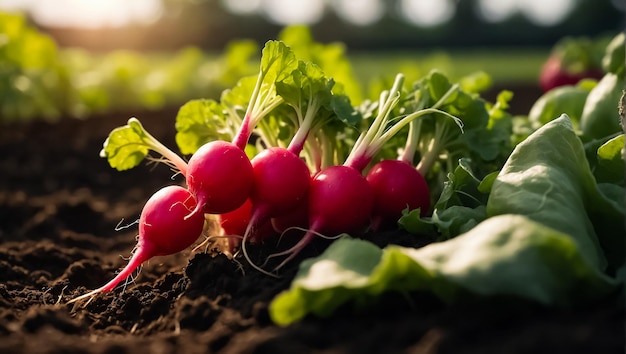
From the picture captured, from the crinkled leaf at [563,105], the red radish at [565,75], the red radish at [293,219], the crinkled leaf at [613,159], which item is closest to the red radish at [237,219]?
the red radish at [293,219]

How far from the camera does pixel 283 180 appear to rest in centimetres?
276

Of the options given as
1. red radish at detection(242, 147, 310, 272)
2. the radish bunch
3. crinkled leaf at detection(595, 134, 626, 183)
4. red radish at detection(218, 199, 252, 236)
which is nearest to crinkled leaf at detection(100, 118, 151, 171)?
the radish bunch

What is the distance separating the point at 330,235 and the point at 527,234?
1043 millimetres

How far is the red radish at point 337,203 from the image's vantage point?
2756mm

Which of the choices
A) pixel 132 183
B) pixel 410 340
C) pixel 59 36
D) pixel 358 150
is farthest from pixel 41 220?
pixel 59 36

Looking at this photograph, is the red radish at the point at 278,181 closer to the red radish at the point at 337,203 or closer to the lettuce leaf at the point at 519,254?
the red radish at the point at 337,203

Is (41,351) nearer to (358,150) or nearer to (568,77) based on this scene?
(358,150)

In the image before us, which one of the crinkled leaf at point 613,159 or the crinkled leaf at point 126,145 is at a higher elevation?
the crinkled leaf at point 126,145

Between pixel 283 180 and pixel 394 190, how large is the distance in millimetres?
468

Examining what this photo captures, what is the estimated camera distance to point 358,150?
2967mm

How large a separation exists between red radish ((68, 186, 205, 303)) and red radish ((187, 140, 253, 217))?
2.8 inches

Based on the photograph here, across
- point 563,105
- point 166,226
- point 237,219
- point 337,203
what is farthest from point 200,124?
point 563,105

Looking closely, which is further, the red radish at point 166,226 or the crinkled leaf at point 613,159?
the red radish at point 166,226

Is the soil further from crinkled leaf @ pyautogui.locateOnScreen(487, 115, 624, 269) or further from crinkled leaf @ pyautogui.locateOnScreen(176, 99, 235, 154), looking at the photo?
crinkled leaf @ pyautogui.locateOnScreen(176, 99, 235, 154)
